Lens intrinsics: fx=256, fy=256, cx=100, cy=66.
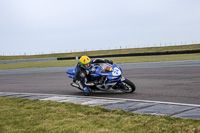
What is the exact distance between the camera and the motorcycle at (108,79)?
28.5 ft

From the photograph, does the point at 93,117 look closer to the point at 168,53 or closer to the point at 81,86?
the point at 81,86

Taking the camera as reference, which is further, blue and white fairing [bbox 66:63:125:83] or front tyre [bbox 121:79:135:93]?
front tyre [bbox 121:79:135:93]

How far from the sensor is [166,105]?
20.5ft

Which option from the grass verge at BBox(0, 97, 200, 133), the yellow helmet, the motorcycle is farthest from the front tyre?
the grass verge at BBox(0, 97, 200, 133)

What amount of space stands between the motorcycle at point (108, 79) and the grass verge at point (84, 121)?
92.5 inches

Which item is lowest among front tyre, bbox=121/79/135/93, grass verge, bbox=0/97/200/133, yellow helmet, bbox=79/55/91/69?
grass verge, bbox=0/97/200/133

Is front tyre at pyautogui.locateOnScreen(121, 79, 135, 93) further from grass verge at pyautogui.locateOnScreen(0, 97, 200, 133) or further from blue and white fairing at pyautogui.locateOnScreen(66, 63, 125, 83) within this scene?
grass verge at pyautogui.locateOnScreen(0, 97, 200, 133)

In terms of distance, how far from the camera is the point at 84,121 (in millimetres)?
5035

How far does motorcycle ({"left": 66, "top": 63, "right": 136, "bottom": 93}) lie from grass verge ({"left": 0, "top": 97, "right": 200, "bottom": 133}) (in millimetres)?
2350

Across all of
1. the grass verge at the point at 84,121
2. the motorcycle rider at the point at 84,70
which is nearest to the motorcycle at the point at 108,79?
the motorcycle rider at the point at 84,70

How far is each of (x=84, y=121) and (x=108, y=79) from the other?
12.4 feet

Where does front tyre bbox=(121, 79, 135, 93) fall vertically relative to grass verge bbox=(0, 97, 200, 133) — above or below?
above

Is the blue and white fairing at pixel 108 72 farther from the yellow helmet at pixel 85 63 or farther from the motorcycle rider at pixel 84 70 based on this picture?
the yellow helmet at pixel 85 63

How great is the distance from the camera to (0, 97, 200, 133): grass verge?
4379 millimetres
